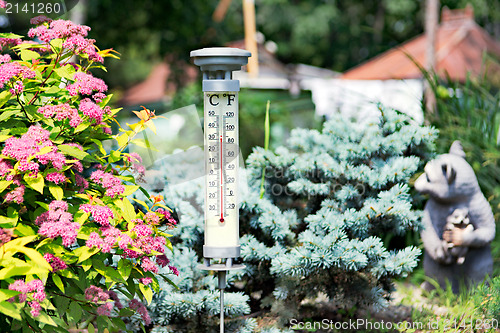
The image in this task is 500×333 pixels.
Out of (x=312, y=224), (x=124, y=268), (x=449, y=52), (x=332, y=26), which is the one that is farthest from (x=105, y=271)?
(x=332, y=26)

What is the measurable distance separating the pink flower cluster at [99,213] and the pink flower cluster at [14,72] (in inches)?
21.2

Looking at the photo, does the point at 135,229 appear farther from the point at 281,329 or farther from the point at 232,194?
the point at 281,329

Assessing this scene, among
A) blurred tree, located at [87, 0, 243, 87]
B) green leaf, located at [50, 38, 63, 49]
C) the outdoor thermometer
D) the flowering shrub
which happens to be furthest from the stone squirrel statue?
blurred tree, located at [87, 0, 243, 87]

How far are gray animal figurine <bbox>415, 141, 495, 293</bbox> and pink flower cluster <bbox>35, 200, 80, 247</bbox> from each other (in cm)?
215

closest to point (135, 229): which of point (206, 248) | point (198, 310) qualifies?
point (206, 248)

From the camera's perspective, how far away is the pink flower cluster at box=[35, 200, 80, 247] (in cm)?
196

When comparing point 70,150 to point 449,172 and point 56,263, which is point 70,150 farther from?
point 449,172

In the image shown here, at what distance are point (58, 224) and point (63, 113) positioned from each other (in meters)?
0.45

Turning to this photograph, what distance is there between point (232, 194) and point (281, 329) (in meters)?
0.86

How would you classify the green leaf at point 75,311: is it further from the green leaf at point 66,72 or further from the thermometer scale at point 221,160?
the green leaf at point 66,72

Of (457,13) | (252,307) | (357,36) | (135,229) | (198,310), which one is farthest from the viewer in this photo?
(357,36)

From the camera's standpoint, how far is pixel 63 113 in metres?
2.17

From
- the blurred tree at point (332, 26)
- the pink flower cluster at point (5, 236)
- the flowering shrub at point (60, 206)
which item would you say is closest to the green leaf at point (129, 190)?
the flowering shrub at point (60, 206)

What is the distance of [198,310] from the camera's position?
289cm
